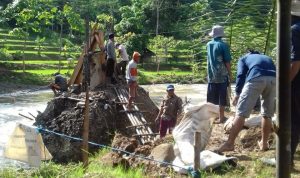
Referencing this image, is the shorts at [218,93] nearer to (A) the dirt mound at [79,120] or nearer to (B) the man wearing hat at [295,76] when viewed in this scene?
(B) the man wearing hat at [295,76]

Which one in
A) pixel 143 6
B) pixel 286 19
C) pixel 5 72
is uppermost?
pixel 143 6

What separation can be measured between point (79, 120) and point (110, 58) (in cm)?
232

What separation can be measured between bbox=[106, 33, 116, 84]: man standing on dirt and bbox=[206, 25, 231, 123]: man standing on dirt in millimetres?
5488

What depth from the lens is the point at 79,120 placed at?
11.1 m

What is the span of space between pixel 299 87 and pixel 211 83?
319 centimetres

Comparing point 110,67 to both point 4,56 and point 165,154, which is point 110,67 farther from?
point 4,56

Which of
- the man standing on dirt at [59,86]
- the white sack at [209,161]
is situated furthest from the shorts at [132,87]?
the white sack at [209,161]

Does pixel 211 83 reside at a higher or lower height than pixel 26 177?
higher

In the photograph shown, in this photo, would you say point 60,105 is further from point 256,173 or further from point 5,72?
point 5,72

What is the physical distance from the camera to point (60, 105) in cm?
1220

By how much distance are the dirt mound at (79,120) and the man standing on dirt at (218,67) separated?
11.9ft

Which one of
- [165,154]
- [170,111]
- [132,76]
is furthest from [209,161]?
[132,76]

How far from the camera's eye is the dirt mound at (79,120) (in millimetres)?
10938

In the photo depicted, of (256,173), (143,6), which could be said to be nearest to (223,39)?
(256,173)
